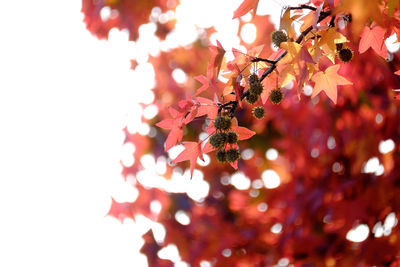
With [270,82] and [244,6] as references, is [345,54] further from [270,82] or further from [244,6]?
[244,6]

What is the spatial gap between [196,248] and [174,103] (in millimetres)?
1591

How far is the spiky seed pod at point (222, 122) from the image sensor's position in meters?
1.37

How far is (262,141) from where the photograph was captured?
14.1 feet

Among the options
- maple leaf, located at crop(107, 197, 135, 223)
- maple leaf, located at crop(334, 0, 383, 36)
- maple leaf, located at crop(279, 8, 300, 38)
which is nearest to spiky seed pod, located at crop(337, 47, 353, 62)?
maple leaf, located at crop(279, 8, 300, 38)

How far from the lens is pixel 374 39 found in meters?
1.42

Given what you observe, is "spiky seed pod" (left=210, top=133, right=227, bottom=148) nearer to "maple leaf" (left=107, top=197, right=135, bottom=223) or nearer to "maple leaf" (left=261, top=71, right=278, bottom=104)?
Result: "maple leaf" (left=261, top=71, right=278, bottom=104)

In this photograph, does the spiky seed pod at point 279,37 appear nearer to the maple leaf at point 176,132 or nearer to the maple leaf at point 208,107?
the maple leaf at point 208,107

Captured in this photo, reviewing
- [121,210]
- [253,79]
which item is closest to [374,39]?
[253,79]

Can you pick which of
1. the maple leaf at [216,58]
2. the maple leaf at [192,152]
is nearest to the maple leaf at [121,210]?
the maple leaf at [192,152]

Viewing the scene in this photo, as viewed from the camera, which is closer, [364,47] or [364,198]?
[364,47]

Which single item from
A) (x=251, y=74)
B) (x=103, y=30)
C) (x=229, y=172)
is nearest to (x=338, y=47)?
(x=251, y=74)

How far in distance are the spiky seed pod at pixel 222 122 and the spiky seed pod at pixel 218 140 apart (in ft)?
0.17

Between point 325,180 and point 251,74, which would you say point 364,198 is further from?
point 251,74

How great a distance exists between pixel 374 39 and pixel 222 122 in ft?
2.06
